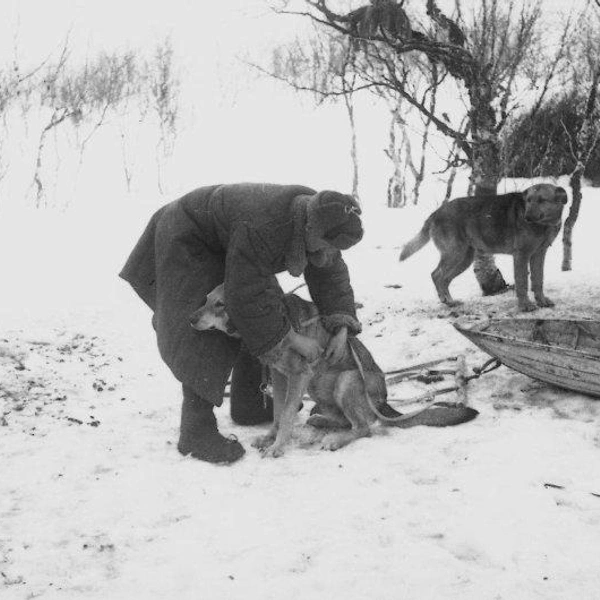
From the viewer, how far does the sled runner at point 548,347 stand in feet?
12.9

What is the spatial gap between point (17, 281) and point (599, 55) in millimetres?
9027

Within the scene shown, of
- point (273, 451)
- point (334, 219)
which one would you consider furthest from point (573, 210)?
point (273, 451)

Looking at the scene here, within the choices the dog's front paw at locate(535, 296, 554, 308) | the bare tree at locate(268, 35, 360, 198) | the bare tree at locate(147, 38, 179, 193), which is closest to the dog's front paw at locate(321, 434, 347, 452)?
the dog's front paw at locate(535, 296, 554, 308)

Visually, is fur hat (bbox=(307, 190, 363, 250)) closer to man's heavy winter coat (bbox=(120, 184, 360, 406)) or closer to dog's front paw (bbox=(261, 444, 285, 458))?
man's heavy winter coat (bbox=(120, 184, 360, 406))

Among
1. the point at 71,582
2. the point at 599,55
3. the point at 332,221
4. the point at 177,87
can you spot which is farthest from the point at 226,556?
the point at 177,87

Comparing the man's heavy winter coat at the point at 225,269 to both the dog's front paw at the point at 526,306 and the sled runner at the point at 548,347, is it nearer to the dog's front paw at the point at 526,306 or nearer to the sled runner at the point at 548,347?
the sled runner at the point at 548,347

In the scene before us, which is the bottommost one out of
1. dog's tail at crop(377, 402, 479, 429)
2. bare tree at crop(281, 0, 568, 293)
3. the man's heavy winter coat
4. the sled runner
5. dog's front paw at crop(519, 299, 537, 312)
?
dog's tail at crop(377, 402, 479, 429)

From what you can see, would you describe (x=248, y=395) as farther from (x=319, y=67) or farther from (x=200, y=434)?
(x=319, y=67)

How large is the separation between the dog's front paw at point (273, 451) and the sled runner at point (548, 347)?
1533mm

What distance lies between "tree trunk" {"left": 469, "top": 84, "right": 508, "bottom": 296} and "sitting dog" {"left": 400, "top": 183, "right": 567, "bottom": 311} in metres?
0.61

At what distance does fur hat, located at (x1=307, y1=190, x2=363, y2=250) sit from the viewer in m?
3.22

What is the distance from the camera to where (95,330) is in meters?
7.71

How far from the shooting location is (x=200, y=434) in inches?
149

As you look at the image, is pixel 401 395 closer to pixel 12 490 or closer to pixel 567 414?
pixel 567 414
